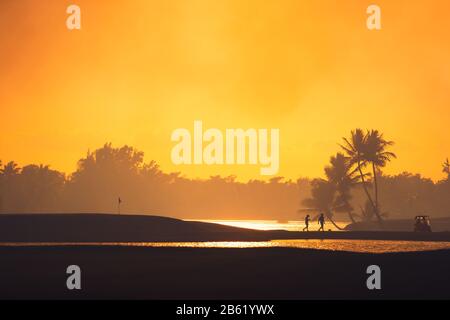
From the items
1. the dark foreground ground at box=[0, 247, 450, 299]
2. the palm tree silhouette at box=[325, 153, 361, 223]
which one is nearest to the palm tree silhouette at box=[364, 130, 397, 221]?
the palm tree silhouette at box=[325, 153, 361, 223]

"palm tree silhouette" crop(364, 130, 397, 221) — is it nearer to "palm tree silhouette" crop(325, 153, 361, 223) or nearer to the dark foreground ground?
"palm tree silhouette" crop(325, 153, 361, 223)

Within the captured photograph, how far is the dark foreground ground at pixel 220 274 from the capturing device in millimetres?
22984

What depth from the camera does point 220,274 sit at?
27719 mm

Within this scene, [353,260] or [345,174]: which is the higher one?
[345,174]

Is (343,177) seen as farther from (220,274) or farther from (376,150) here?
(220,274)

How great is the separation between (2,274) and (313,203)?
296 feet

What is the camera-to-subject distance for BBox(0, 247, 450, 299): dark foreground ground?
75.4ft

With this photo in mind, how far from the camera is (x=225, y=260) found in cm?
3300

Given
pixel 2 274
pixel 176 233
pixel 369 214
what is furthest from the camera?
pixel 369 214

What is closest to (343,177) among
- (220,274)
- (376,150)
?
(376,150)

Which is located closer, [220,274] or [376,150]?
[220,274]
